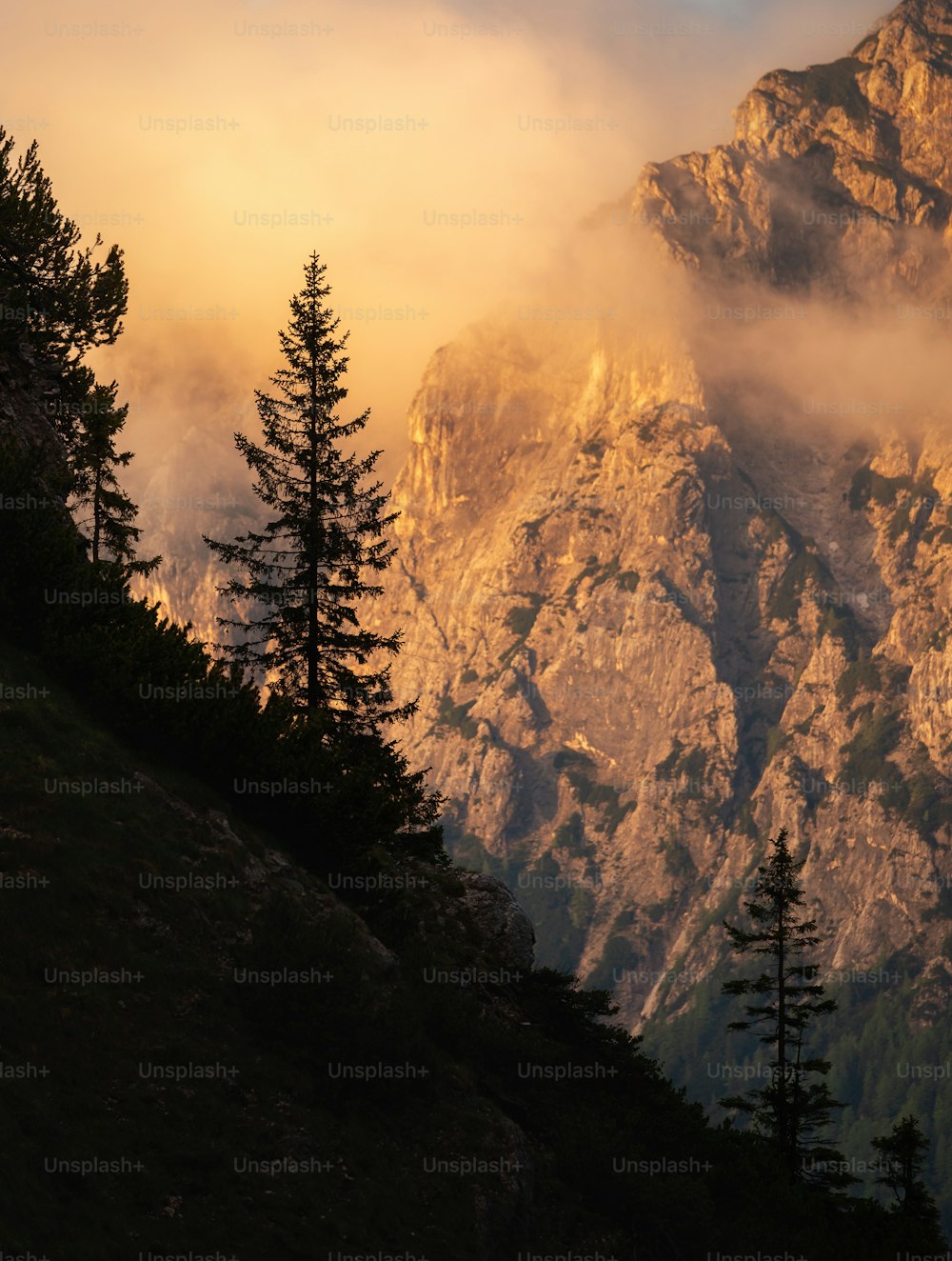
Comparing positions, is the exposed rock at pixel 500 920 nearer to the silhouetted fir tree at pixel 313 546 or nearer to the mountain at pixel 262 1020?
the mountain at pixel 262 1020

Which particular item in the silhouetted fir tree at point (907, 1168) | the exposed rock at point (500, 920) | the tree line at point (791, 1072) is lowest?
the silhouetted fir tree at point (907, 1168)

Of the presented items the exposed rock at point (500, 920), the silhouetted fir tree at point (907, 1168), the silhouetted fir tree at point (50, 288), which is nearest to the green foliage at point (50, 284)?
the silhouetted fir tree at point (50, 288)

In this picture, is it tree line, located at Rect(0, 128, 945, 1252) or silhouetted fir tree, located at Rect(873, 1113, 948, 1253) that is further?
silhouetted fir tree, located at Rect(873, 1113, 948, 1253)

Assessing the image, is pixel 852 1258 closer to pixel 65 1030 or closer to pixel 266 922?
pixel 266 922

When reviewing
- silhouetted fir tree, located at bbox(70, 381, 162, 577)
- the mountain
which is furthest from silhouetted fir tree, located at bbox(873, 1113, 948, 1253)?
silhouetted fir tree, located at bbox(70, 381, 162, 577)

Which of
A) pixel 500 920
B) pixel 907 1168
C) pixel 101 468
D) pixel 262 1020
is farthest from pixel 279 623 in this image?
pixel 907 1168

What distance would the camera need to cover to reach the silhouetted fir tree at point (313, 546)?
51.8 metres

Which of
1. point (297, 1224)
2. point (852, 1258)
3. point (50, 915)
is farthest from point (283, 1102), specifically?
point (852, 1258)

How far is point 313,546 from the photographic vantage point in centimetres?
5200

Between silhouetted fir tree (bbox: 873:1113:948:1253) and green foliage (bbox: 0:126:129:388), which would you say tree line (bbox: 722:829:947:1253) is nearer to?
silhouetted fir tree (bbox: 873:1113:948:1253)

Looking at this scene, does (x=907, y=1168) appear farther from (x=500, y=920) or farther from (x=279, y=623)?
(x=279, y=623)

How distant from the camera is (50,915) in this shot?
108 feet

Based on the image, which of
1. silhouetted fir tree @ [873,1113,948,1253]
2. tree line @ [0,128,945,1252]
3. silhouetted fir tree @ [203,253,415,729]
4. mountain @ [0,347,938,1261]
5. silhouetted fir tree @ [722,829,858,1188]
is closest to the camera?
mountain @ [0,347,938,1261]

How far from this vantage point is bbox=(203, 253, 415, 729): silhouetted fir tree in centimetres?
5181
